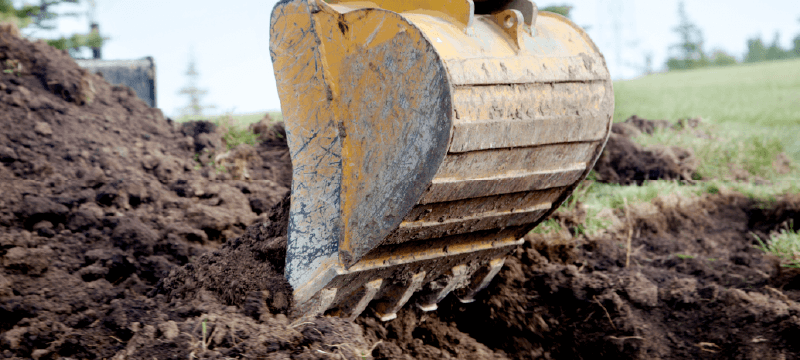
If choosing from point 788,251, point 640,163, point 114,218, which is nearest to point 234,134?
point 114,218

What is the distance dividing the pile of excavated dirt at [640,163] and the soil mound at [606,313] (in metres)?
2.47

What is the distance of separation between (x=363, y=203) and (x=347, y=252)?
0.21m

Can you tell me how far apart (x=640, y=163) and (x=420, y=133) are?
5043mm

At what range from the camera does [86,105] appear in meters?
5.57

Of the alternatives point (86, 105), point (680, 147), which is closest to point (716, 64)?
point (680, 147)

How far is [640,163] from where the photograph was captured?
6.44 meters

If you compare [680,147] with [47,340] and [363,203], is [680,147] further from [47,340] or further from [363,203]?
[47,340]

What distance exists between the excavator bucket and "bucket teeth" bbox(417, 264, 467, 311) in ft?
0.06

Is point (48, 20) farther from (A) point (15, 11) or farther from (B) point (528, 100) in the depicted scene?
(B) point (528, 100)

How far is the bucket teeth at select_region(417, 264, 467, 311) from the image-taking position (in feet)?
9.08

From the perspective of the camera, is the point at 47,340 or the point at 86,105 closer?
the point at 47,340

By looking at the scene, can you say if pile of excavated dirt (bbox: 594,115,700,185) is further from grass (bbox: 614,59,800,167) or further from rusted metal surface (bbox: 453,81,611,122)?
rusted metal surface (bbox: 453,81,611,122)

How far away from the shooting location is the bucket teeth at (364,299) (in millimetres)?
2531

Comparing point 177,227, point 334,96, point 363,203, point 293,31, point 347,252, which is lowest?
point 177,227
